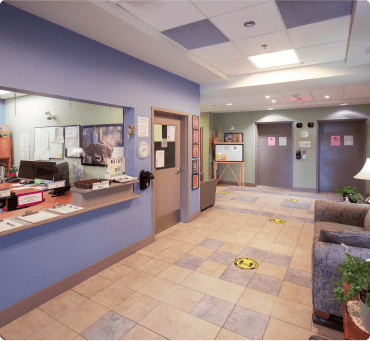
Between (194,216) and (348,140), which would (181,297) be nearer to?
(194,216)

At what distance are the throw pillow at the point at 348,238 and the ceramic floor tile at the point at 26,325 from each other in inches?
103

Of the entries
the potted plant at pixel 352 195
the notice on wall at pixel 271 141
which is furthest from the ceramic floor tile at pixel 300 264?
the notice on wall at pixel 271 141

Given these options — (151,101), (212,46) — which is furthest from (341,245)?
(151,101)

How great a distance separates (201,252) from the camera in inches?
147

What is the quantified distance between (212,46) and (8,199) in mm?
3226

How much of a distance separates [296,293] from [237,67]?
350 cm

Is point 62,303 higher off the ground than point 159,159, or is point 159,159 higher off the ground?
point 159,159

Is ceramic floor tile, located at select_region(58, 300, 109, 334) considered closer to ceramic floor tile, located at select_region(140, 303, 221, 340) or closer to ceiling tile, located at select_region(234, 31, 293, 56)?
ceramic floor tile, located at select_region(140, 303, 221, 340)

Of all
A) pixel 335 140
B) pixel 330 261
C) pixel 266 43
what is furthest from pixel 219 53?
pixel 335 140

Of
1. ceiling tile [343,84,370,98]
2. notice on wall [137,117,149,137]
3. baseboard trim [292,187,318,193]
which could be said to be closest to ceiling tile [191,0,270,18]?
notice on wall [137,117,149,137]

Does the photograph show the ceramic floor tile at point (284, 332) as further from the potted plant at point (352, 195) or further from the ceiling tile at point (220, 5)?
the ceiling tile at point (220, 5)

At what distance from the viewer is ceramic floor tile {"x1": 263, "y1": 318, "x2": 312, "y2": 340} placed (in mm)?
2104

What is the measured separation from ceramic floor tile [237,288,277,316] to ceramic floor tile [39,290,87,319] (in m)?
1.63

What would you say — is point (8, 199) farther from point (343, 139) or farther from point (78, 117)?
point (343, 139)
